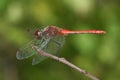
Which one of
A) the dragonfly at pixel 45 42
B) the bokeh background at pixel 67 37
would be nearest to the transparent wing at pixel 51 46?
the dragonfly at pixel 45 42

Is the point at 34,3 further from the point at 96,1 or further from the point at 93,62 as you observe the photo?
the point at 93,62

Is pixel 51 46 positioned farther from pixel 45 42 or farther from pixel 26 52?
pixel 26 52

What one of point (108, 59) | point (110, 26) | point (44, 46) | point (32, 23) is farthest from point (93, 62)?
point (44, 46)

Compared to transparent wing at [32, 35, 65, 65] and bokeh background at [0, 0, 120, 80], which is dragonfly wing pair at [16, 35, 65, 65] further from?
bokeh background at [0, 0, 120, 80]

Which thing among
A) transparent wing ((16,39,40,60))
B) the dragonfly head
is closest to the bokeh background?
the dragonfly head

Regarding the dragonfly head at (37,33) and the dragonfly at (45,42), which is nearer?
the dragonfly at (45,42)

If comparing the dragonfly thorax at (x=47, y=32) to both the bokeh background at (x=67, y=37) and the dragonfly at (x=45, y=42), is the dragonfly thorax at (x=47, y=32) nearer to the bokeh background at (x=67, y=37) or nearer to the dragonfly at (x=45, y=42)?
the dragonfly at (x=45, y=42)
